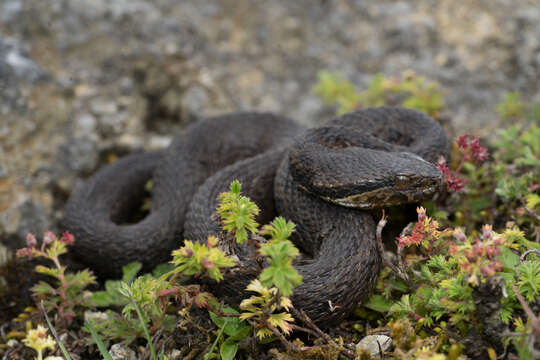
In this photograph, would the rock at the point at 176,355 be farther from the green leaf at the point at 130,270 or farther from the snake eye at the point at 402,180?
the snake eye at the point at 402,180

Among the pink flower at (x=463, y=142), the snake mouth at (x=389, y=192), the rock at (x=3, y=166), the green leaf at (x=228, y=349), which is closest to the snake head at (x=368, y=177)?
the snake mouth at (x=389, y=192)

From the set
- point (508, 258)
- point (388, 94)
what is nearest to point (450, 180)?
point (508, 258)

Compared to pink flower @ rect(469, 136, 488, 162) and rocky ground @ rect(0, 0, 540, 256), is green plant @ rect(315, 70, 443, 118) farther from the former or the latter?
pink flower @ rect(469, 136, 488, 162)

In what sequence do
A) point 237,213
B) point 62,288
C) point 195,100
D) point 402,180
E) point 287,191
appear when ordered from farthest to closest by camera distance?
1. point 195,100
2. point 287,191
3. point 62,288
4. point 402,180
5. point 237,213

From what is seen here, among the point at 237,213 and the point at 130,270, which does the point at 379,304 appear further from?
the point at 130,270

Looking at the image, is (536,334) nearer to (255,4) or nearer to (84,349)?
(84,349)

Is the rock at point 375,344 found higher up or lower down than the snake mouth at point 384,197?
lower down

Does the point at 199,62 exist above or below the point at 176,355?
above
